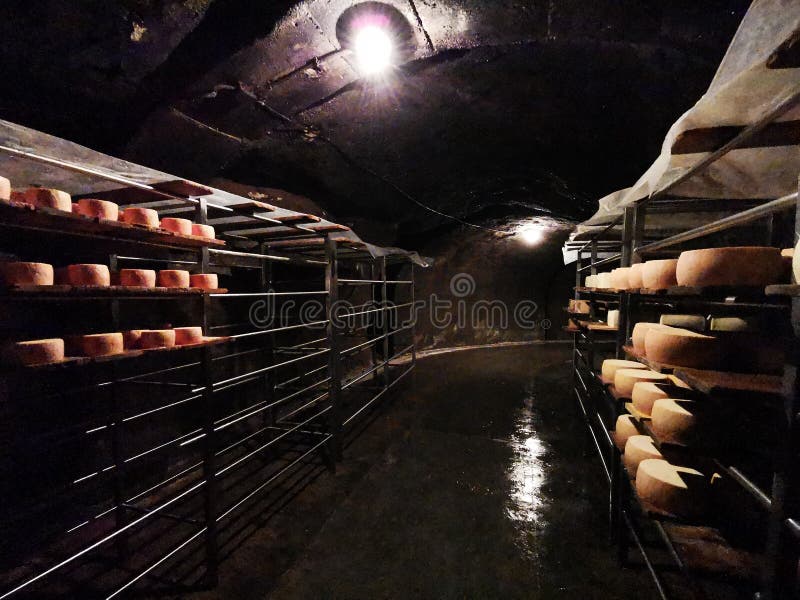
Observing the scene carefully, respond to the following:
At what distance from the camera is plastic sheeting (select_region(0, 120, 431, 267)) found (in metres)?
1.62

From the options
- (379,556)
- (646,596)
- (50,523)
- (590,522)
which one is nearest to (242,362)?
(50,523)

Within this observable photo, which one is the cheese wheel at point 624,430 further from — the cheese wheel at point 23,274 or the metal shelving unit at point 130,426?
the cheese wheel at point 23,274

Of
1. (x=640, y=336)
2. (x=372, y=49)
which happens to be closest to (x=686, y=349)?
(x=640, y=336)

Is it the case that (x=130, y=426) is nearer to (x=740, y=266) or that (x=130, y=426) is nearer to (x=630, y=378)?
(x=630, y=378)

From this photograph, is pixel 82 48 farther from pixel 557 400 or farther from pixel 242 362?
pixel 557 400

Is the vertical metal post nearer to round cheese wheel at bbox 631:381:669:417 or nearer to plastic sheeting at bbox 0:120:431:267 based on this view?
plastic sheeting at bbox 0:120:431:267

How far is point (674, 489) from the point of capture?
5.81 ft

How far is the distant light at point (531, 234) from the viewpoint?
380 inches

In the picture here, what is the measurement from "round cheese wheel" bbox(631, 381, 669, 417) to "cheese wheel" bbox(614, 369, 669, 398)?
5.9 inches

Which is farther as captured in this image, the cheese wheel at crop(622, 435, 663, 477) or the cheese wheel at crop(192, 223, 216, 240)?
the cheese wheel at crop(192, 223, 216, 240)

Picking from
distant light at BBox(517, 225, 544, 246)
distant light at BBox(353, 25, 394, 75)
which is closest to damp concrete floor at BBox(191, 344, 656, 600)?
distant light at BBox(353, 25, 394, 75)

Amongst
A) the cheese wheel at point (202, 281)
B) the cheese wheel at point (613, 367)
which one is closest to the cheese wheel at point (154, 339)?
the cheese wheel at point (202, 281)

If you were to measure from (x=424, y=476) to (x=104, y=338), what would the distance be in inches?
113

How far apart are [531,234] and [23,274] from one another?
1040cm
